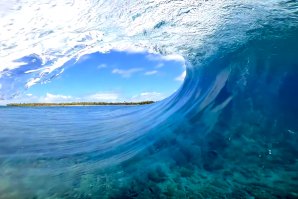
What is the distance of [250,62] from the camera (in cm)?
1184

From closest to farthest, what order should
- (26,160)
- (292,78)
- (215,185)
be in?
(215,185) → (26,160) → (292,78)

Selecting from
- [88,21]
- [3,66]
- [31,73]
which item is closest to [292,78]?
[88,21]

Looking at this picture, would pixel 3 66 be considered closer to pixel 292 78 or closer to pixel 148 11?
pixel 148 11

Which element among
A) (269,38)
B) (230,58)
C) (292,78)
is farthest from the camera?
(230,58)

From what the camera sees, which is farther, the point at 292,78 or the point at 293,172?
the point at 292,78

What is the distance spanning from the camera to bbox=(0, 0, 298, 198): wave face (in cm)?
630

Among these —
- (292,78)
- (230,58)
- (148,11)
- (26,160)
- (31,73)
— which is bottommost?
(26,160)

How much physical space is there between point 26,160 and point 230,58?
31.8 feet

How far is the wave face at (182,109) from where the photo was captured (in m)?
6.30

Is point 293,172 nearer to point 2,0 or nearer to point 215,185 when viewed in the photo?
point 215,185

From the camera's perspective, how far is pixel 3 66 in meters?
10.6

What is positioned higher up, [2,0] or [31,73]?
[2,0]

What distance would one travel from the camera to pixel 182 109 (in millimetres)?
13211

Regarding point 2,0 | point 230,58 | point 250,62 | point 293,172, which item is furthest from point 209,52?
point 2,0
